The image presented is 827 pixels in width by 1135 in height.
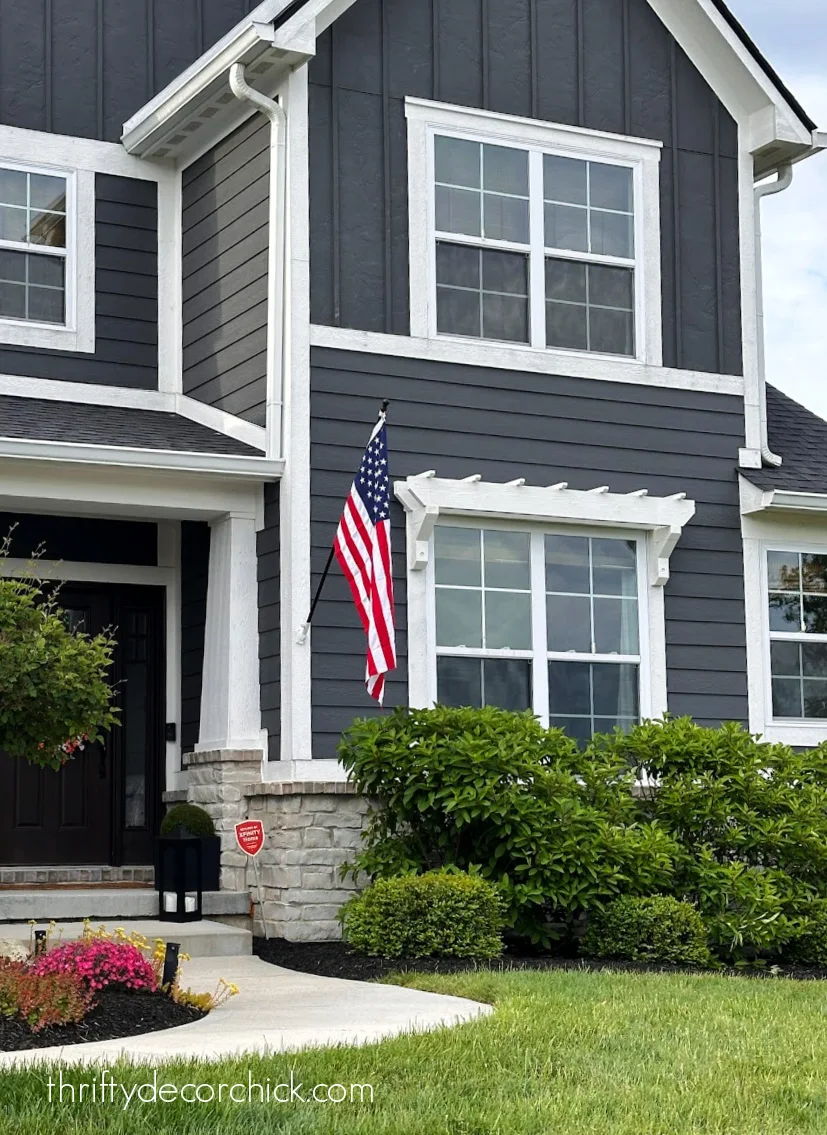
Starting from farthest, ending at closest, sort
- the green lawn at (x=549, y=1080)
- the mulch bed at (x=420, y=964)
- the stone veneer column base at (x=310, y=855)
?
the stone veneer column base at (x=310, y=855)
the mulch bed at (x=420, y=964)
the green lawn at (x=549, y=1080)

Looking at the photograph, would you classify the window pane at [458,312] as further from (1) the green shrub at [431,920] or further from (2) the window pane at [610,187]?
(1) the green shrub at [431,920]

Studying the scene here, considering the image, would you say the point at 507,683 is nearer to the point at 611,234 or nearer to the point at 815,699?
the point at 815,699

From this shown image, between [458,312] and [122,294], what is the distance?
2.66 metres

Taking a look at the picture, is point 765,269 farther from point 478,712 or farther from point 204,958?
point 204,958

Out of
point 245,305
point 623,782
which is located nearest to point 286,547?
point 245,305

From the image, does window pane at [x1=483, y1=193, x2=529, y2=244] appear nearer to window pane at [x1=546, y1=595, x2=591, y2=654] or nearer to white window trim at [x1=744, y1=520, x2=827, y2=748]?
window pane at [x1=546, y1=595, x2=591, y2=654]

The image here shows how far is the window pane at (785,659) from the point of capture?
1313cm

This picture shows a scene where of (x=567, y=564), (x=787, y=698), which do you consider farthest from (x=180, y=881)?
(x=787, y=698)

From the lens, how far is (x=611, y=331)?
12.9 metres

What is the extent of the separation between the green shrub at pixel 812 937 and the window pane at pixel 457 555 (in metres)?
3.16

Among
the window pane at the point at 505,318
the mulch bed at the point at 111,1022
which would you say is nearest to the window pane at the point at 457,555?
the window pane at the point at 505,318

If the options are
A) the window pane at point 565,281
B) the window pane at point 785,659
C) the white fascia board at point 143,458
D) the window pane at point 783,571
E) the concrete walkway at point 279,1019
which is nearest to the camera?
the concrete walkway at point 279,1019

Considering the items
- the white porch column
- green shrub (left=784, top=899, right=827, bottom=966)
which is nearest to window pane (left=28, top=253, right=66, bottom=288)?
the white porch column

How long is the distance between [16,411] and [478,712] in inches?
153
